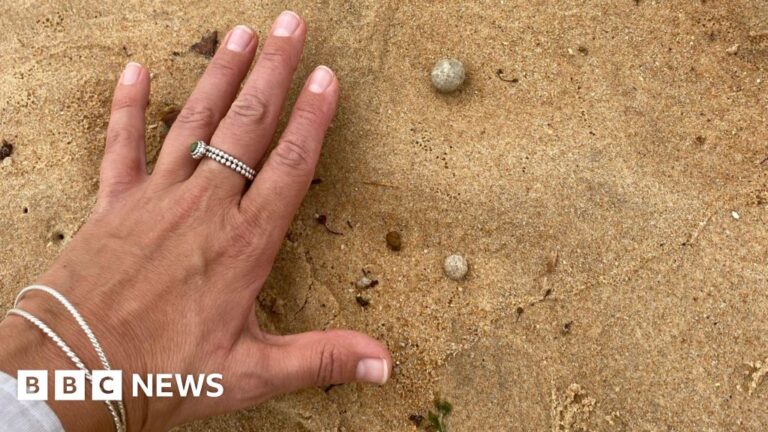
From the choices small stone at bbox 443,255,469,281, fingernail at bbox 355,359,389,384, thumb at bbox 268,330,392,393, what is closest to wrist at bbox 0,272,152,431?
thumb at bbox 268,330,392,393

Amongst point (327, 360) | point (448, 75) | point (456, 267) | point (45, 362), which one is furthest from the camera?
point (448, 75)

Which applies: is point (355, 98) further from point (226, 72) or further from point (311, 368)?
point (311, 368)

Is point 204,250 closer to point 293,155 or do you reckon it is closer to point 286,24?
point 293,155

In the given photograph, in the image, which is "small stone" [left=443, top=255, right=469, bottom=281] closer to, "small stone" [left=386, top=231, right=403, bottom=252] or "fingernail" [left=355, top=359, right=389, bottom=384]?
"small stone" [left=386, top=231, right=403, bottom=252]

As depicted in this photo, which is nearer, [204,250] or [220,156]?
[204,250]

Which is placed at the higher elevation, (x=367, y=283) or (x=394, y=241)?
(x=394, y=241)

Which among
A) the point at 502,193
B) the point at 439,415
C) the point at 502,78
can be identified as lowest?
the point at 439,415

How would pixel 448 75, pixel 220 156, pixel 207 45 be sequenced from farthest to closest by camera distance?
pixel 207 45 → pixel 448 75 → pixel 220 156

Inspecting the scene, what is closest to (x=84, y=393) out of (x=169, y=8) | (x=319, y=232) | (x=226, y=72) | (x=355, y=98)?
(x=319, y=232)

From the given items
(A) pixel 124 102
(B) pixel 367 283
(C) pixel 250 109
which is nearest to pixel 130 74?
(A) pixel 124 102
